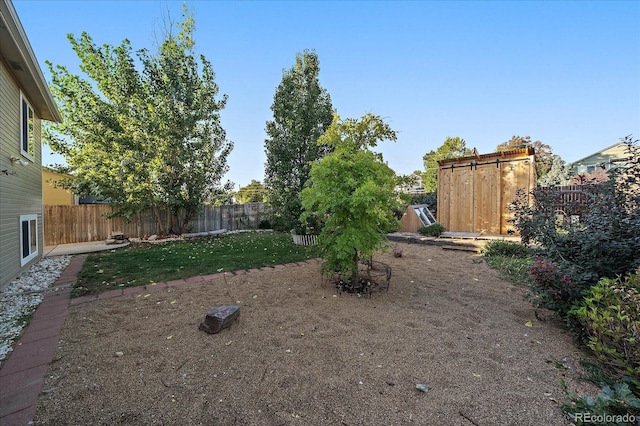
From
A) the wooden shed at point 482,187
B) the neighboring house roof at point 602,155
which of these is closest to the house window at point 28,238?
the wooden shed at point 482,187

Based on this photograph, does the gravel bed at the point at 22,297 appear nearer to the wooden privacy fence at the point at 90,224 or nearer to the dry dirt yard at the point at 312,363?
the dry dirt yard at the point at 312,363

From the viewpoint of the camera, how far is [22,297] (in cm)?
421

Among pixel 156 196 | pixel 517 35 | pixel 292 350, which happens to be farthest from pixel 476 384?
pixel 156 196

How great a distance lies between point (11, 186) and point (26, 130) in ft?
6.94

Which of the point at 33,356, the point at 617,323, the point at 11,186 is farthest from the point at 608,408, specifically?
the point at 11,186

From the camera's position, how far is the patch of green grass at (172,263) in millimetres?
4887

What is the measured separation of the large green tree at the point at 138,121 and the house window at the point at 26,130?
2.70 m

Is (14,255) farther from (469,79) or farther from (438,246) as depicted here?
(469,79)

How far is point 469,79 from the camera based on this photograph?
9383 millimetres

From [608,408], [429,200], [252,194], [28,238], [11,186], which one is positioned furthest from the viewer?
[252,194]

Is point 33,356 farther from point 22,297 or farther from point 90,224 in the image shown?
point 90,224

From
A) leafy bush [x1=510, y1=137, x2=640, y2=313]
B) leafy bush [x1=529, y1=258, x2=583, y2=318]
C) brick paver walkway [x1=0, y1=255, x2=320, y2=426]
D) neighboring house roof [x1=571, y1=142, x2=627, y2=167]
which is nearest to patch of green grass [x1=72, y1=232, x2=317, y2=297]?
brick paver walkway [x1=0, y1=255, x2=320, y2=426]

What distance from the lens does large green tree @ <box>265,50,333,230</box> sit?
881 cm

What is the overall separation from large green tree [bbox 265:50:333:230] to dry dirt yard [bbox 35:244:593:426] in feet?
16.8
